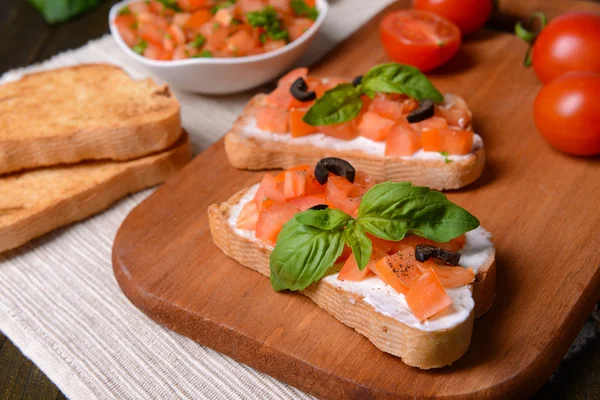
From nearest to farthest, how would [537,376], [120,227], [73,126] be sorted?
1. [537,376]
2. [120,227]
3. [73,126]

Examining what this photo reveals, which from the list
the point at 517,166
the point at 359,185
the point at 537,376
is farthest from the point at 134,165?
the point at 537,376

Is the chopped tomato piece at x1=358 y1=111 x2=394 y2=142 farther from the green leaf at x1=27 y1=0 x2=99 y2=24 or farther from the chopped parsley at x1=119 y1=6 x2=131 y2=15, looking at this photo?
the green leaf at x1=27 y1=0 x2=99 y2=24

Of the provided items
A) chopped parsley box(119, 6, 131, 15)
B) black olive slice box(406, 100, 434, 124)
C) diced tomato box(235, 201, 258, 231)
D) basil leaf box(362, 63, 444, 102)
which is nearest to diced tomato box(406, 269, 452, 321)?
diced tomato box(235, 201, 258, 231)

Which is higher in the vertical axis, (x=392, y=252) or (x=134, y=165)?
(x=392, y=252)

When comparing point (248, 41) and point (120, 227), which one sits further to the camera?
point (248, 41)

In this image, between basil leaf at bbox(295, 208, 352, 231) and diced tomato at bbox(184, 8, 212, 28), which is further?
diced tomato at bbox(184, 8, 212, 28)

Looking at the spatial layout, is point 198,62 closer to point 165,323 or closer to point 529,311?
point 165,323

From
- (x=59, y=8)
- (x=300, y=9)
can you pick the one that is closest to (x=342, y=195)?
(x=300, y=9)
